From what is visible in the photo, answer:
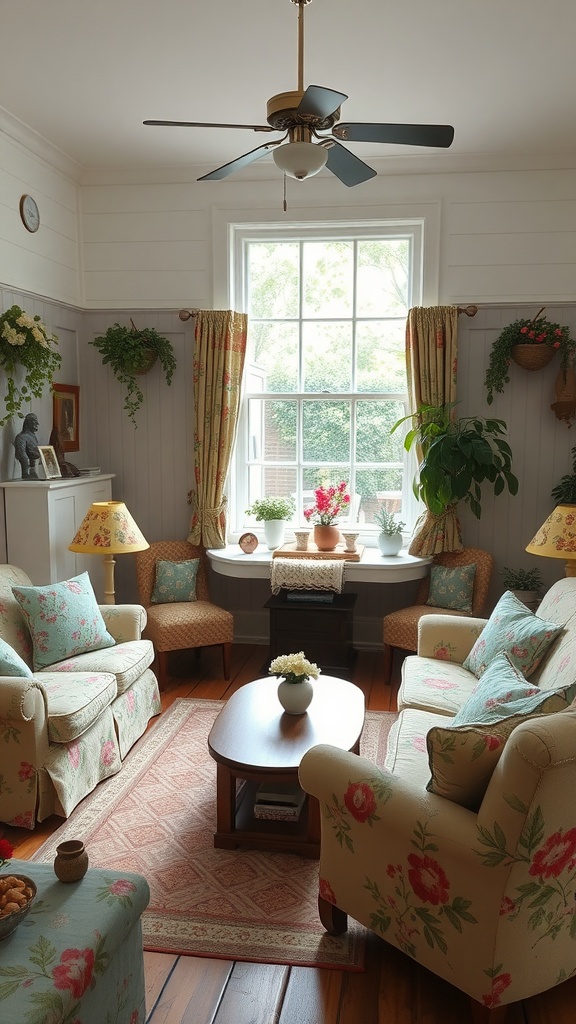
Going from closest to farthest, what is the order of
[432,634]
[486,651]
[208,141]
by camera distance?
[486,651]
[432,634]
[208,141]

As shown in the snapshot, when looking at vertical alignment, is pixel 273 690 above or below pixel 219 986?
above

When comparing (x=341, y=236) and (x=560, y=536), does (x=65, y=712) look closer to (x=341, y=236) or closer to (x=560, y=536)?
(x=560, y=536)

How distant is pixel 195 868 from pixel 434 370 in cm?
330

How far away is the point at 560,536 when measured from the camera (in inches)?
Result: 150

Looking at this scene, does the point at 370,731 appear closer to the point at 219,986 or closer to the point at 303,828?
the point at 303,828

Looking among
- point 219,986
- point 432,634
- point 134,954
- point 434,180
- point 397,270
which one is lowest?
point 219,986

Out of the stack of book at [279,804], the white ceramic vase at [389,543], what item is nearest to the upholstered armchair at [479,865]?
the stack of book at [279,804]

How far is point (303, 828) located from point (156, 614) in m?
2.04

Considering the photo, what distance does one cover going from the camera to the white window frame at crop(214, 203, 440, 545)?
4.85 m


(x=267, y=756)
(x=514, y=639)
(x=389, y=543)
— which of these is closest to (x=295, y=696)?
(x=267, y=756)

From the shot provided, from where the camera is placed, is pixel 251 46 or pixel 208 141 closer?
pixel 251 46

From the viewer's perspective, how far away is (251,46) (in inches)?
131

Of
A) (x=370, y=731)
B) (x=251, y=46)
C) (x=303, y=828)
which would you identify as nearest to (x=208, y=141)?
(x=251, y=46)

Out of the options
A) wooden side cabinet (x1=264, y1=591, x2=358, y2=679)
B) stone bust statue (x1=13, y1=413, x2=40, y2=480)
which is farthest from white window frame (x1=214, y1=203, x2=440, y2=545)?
stone bust statue (x1=13, y1=413, x2=40, y2=480)
